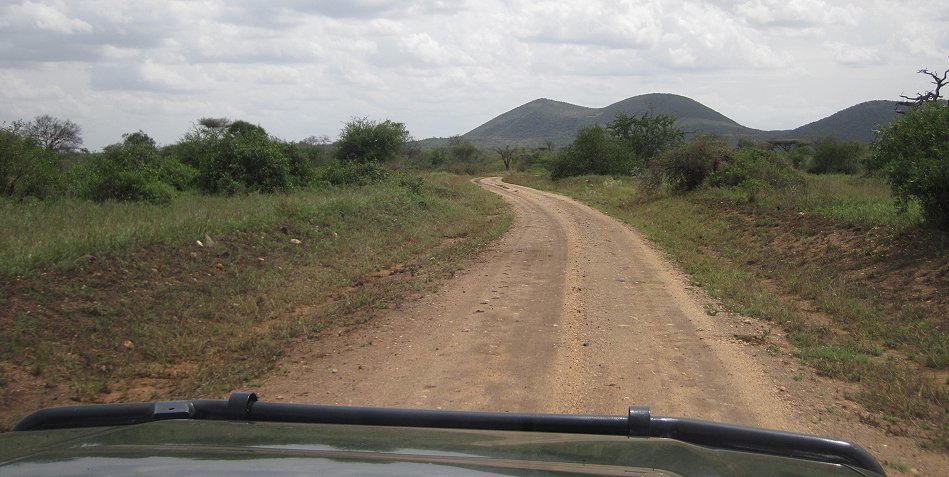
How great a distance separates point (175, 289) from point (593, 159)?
1724 inches

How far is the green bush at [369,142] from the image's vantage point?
35.6 meters

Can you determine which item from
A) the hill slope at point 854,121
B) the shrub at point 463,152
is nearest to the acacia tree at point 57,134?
the shrub at point 463,152

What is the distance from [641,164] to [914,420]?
45.4 meters

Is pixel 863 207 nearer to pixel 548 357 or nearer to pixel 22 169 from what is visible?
pixel 548 357

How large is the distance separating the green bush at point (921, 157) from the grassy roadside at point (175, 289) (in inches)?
303

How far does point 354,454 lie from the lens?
2.25m

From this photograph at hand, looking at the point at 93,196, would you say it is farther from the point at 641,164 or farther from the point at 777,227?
the point at 641,164

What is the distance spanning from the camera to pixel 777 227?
1641 centimetres

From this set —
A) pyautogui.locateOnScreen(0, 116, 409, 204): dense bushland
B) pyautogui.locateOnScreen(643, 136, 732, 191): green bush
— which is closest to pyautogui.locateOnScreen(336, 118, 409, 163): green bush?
pyautogui.locateOnScreen(0, 116, 409, 204): dense bushland

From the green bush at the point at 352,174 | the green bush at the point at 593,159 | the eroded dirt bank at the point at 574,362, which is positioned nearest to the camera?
the eroded dirt bank at the point at 574,362

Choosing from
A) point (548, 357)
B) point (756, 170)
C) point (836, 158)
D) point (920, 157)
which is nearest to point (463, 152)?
point (836, 158)

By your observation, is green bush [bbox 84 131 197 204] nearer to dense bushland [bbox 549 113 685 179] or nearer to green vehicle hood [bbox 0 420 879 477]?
green vehicle hood [bbox 0 420 879 477]

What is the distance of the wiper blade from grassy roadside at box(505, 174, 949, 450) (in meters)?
3.41

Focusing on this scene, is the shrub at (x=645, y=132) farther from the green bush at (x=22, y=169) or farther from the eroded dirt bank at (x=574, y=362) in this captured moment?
the eroded dirt bank at (x=574, y=362)
